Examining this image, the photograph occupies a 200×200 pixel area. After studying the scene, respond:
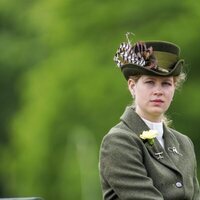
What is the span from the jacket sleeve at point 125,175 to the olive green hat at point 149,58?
49 cm

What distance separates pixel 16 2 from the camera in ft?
91.4

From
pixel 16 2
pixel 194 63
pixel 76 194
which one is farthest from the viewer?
pixel 16 2

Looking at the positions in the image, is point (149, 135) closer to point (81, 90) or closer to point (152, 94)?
point (152, 94)

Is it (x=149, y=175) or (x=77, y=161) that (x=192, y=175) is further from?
(x=77, y=161)

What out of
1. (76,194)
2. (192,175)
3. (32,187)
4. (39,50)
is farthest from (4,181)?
(192,175)

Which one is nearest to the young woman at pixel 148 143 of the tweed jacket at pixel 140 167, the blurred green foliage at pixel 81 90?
the tweed jacket at pixel 140 167

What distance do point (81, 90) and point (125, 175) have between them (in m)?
12.3

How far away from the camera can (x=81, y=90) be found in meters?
18.9

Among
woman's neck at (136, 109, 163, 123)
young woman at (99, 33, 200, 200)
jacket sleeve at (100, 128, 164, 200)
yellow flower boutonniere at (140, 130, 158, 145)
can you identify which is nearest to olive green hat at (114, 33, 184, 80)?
young woman at (99, 33, 200, 200)

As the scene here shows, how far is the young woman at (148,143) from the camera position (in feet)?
21.6

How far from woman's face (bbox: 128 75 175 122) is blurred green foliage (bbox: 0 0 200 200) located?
890 centimetres

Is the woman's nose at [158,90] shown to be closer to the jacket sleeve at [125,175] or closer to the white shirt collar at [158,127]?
the white shirt collar at [158,127]

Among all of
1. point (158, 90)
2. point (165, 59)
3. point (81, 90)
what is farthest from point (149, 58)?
point (81, 90)

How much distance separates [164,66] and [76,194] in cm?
1219
